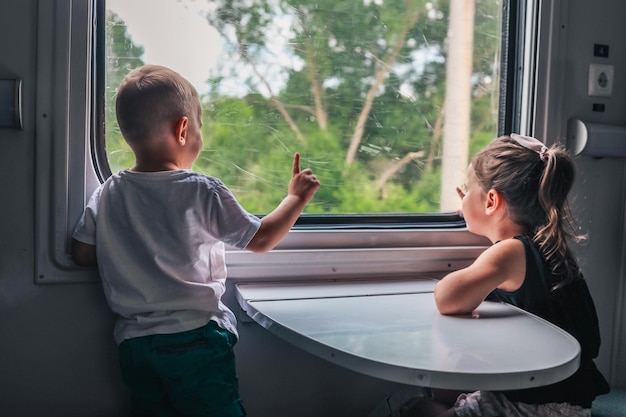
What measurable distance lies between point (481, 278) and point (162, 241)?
2.83 feet

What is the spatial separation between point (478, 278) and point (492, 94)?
3.44 feet

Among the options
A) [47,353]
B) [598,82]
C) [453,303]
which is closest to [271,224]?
[453,303]

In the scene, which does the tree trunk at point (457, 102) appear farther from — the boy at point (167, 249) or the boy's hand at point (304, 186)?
the boy at point (167, 249)

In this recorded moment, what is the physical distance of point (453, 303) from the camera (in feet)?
5.28

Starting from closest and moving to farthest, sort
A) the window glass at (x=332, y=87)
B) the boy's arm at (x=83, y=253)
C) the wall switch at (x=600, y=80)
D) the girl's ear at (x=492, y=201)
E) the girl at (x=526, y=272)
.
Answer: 1. the girl at (x=526, y=272)
2. the boy's arm at (x=83, y=253)
3. the girl's ear at (x=492, y=201)
4. the window glass at (x=332, y=87)
5. the wall switch at (x=600, y=80)

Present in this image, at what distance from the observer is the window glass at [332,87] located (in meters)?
1.99

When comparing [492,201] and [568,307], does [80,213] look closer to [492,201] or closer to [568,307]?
[492,201]

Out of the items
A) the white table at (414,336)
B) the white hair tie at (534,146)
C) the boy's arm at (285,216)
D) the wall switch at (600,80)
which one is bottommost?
the white table at (414,336)

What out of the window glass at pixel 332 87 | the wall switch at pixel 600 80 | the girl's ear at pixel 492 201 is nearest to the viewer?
the girl's ear at pixel 492 201

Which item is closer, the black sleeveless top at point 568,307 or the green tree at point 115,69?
the black sleeveless top at point 568,307

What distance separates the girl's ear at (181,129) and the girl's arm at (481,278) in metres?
0.83

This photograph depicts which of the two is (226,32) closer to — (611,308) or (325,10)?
(325,10)

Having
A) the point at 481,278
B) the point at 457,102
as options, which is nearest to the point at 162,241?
the point at 481,278

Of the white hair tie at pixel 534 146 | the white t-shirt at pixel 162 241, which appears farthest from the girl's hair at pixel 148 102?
the white hair tie at pixel 534 146
